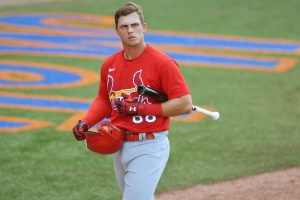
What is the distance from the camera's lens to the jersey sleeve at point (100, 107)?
5375 mm

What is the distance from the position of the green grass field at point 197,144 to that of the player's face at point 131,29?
245 centimetres

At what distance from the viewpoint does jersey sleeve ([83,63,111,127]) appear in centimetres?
538

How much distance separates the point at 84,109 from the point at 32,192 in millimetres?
3260

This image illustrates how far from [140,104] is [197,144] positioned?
3.89 meters

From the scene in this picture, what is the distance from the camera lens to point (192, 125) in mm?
9609

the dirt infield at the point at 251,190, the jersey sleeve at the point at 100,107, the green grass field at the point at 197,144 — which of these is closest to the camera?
the jersey sleeve at the point at 100,107

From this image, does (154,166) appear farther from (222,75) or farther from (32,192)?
(222,75)

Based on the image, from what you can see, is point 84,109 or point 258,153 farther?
point 84,109

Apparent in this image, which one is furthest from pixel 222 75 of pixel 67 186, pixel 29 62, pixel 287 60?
pixel 67 186

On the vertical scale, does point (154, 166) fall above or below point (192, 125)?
above

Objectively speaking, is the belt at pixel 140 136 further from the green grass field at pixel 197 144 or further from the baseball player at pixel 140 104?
the green grass field at pixel 197 144

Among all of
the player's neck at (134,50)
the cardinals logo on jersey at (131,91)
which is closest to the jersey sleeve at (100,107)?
the cardinals logo on jersey at (131,91)

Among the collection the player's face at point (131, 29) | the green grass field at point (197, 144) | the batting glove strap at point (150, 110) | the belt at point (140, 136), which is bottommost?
the green grass field at point (197, 144)

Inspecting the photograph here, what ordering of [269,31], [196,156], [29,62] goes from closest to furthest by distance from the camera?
[196,156], [29,62], [269,31]
